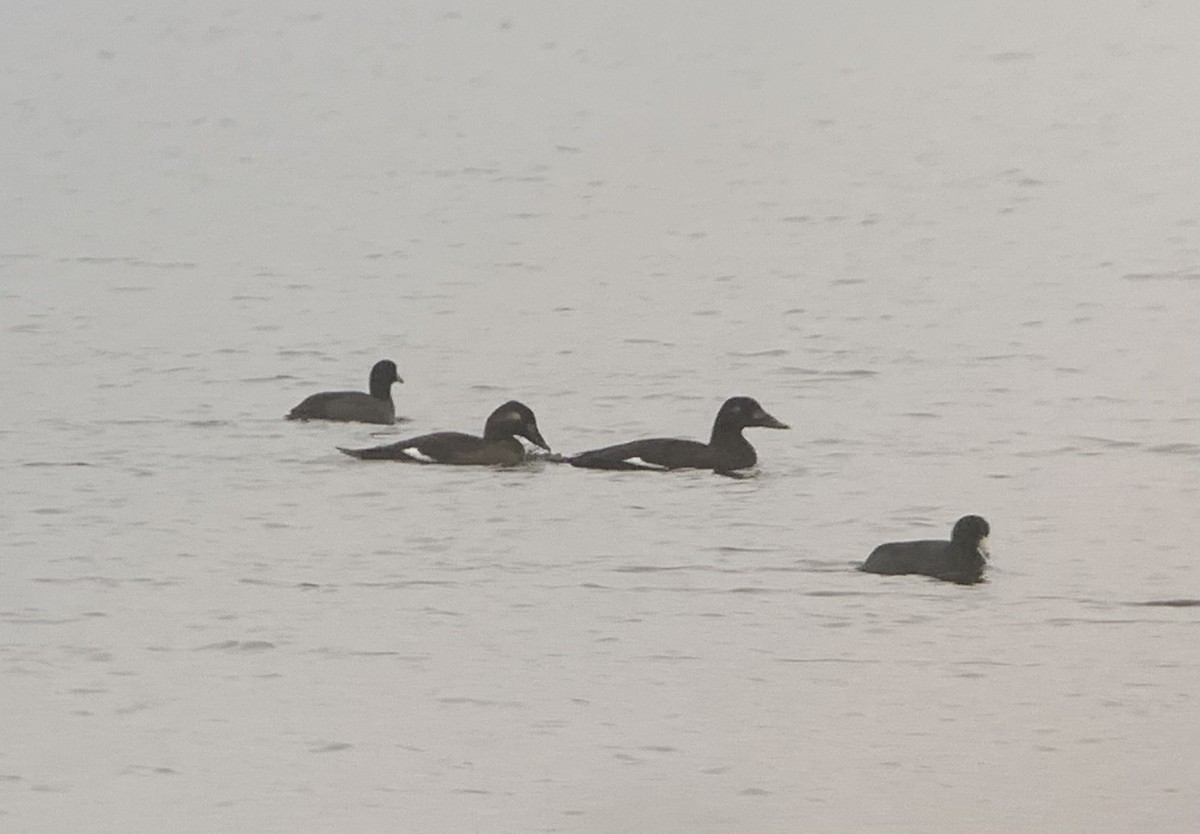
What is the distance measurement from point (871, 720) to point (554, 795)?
1092 mm

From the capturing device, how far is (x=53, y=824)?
6461 millimetres

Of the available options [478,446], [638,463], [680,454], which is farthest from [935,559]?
[478,446]

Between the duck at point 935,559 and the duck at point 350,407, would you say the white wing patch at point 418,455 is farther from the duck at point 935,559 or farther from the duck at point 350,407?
the duck at point 935,559

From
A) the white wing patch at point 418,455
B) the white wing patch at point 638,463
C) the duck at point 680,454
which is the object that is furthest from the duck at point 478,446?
the white wing patch at point 638,463

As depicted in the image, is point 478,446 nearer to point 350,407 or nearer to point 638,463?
point 638,463

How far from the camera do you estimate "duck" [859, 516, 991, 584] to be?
9.03 metres

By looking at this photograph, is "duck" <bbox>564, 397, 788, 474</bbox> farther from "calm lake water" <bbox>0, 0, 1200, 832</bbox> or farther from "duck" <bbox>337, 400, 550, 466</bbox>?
"duck" <bbox>337, 400, 550, 466</bbox>

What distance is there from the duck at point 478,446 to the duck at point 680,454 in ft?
0.94

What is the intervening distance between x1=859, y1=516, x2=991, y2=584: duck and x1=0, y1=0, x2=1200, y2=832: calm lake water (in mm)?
123

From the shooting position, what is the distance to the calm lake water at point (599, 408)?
7055 mm

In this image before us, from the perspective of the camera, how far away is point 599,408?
41.7 ft

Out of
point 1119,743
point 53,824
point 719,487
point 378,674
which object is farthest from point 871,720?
point 719,487

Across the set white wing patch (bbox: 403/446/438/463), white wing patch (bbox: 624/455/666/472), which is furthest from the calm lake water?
white wing patch (bbox: 403/446/438/463)

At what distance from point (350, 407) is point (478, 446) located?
1036 mm
